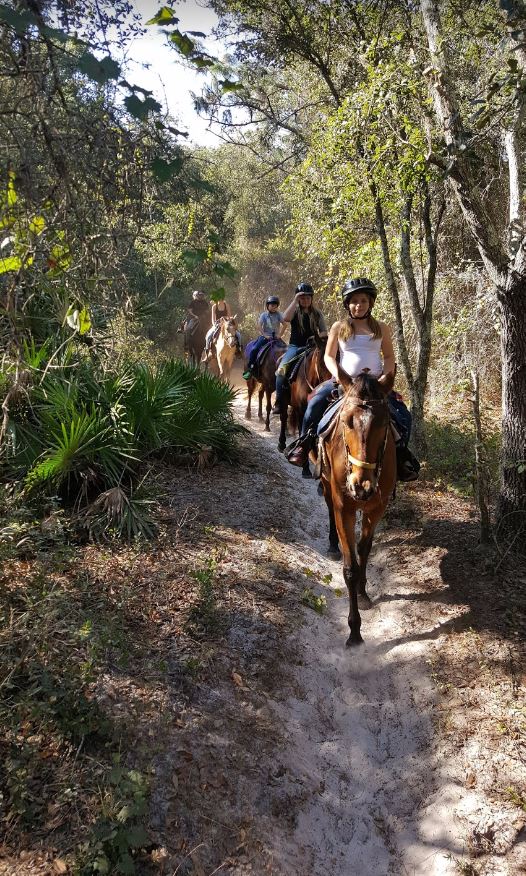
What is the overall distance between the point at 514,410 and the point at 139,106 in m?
4.66

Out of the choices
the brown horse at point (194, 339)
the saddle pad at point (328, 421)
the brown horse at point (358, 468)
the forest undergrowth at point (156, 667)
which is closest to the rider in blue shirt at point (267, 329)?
the brown horse at point (194, 339)

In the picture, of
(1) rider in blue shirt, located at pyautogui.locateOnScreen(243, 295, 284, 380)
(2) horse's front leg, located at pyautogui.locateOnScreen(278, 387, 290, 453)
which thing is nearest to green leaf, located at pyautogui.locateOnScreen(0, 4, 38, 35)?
(2) horse's front leg, located at pyautogui.locateOnScreen(278, 387, 290, 453)

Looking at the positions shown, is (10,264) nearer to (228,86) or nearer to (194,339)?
(228,86)

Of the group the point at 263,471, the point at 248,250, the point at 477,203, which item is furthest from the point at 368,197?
the point at 248,250

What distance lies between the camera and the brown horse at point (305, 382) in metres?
8.70

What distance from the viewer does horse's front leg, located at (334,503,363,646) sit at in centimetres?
521

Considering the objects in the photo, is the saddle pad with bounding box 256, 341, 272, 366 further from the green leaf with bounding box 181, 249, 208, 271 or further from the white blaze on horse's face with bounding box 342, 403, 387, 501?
the green leaf with bounding box 181, 249, 208, 271

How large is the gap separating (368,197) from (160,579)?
241 inches

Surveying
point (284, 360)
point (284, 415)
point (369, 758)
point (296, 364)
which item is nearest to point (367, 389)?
point (369, 758)

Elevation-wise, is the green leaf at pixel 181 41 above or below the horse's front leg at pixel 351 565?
A: above

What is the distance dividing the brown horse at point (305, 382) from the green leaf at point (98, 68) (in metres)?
6.32

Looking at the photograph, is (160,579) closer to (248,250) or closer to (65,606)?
(65,606)

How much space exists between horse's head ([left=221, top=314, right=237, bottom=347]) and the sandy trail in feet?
32.3

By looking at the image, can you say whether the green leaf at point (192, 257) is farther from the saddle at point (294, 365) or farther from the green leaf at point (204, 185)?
the saddle at point (294, 365)
